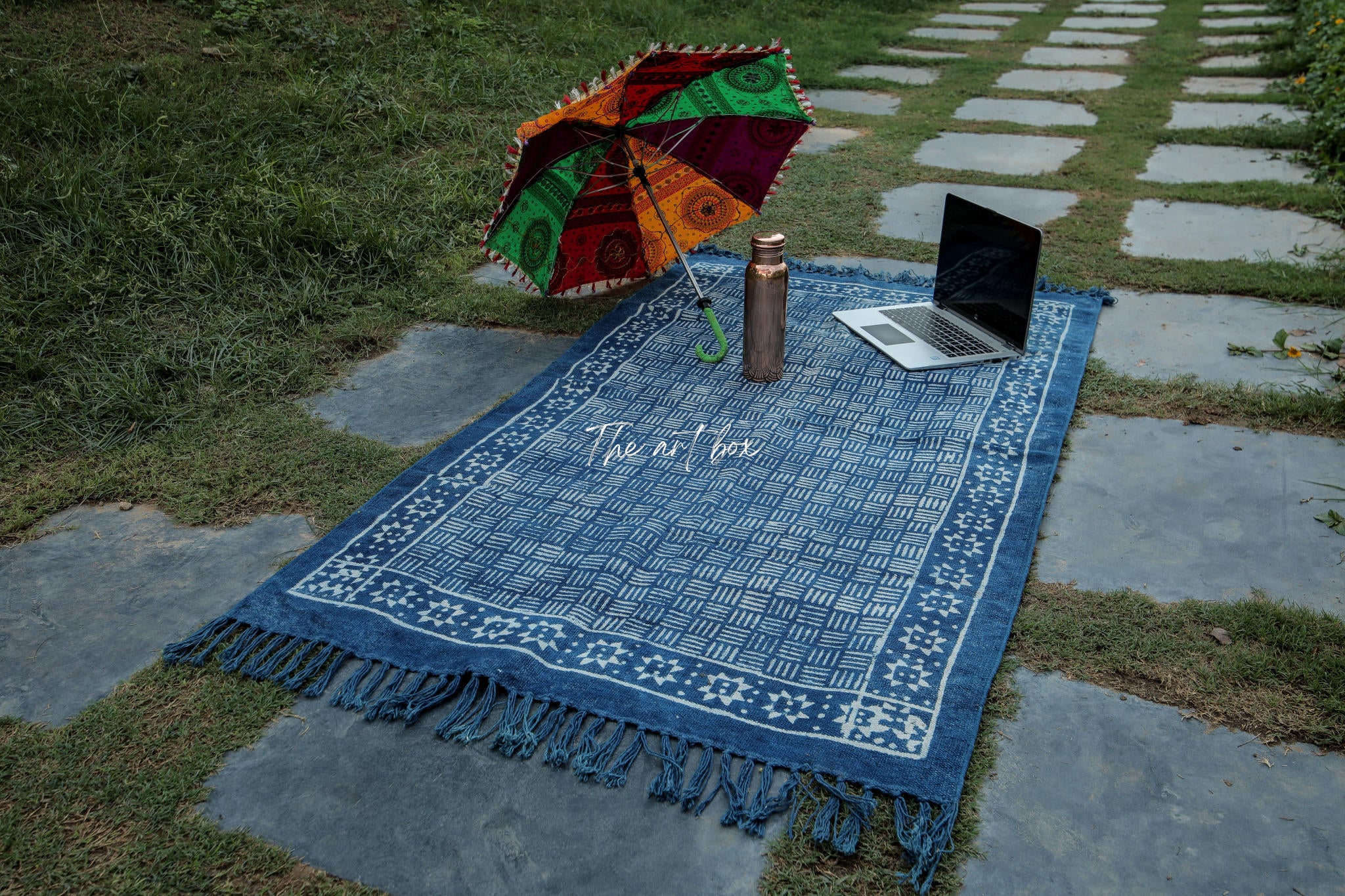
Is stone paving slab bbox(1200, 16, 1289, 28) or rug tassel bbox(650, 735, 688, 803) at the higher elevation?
stone paving slab bbox(1200, 16, 1289, 28)

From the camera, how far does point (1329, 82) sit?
526 centimetres

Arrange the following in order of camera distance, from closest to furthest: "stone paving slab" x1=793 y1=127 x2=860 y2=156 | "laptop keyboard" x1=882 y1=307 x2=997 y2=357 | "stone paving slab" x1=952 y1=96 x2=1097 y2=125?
"laptop keyboard" x1=882 y1=307 x2=997 y2=357, "stone paving slab" x1=793 y1=127 x2=860 y2=156, "stone paving slab" x1=952 y1=96 x2=1097 y2=125

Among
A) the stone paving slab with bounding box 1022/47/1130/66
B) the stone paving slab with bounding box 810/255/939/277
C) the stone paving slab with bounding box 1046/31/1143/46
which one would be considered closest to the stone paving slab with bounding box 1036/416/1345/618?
the stone paving slab with bounding box 810/255/939/277

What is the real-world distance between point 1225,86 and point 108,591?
7106 mm

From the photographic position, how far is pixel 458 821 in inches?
65.6

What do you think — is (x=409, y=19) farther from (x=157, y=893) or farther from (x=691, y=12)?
(x=157, y=893)

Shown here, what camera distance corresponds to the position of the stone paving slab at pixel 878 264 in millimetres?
3850

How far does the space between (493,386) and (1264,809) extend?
237 cm

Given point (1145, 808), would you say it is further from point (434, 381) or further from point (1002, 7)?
point (1002, 7)

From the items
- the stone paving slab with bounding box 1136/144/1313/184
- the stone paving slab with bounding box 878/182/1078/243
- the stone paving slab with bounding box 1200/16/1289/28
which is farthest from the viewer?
the stone paving slab with bounding box 1200/16/1289/28

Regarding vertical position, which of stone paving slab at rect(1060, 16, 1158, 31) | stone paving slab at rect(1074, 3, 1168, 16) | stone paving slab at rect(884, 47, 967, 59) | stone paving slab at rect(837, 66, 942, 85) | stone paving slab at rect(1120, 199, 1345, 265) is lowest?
stone paving slab at rect(1120, 199, 1345, 265)

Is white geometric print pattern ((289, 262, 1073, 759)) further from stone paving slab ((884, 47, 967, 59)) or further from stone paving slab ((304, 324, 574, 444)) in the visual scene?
stone paving slab ((884, 47, 967, 59))

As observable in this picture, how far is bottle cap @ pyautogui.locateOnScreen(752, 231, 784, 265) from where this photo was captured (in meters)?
2.90

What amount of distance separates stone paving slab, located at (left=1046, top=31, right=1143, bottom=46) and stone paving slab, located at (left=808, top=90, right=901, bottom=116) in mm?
2474
